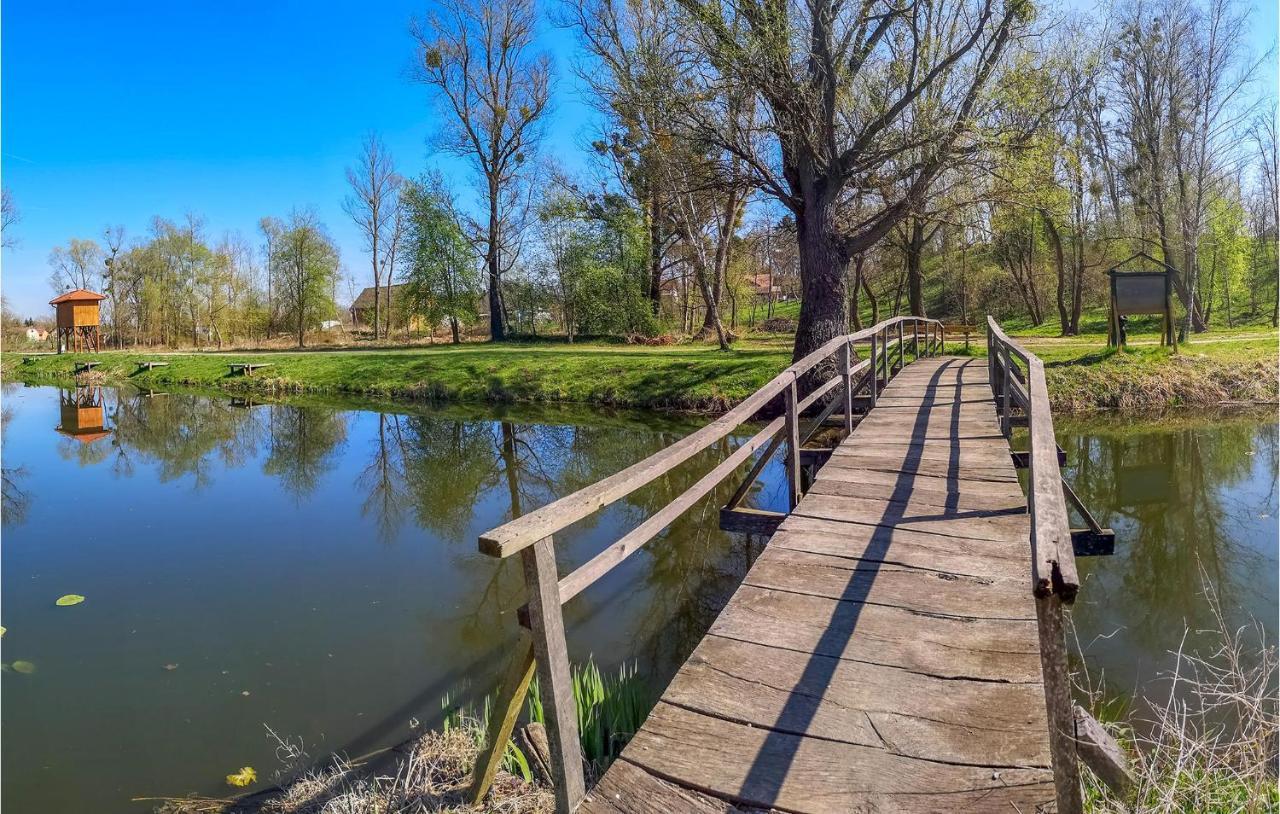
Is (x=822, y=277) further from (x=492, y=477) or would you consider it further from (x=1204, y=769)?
(x=1204, y=769)

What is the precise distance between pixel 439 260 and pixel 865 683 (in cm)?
3492

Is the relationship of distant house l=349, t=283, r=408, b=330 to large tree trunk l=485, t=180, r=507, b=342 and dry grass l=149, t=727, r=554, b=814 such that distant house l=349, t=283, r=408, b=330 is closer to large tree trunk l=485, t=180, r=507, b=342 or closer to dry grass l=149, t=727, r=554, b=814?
large tree trunk l=485, t=180, r=507, b=342

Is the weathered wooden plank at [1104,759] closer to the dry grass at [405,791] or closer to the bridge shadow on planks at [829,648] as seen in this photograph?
the bridge shadow on planks at [829,648]

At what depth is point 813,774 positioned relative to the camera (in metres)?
2.28

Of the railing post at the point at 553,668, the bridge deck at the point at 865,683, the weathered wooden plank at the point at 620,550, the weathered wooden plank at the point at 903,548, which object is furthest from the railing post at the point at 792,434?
the railing post at the point at 553,668

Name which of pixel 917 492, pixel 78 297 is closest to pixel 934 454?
pixel 917 492

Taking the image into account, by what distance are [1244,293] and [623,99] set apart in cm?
3490

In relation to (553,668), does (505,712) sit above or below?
below

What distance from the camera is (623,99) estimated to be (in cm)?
1400

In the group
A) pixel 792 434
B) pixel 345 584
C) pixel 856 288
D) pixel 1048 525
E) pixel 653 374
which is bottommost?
pixel 345 584

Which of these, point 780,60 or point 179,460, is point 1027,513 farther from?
point 179,460

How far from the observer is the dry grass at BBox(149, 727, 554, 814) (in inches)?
129

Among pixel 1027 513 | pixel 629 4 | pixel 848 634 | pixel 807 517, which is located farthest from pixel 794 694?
pixel 629 4

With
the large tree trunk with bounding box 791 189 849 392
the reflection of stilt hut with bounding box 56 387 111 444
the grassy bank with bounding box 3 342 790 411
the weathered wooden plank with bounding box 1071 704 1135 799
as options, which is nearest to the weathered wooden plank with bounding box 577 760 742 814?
the weathered wooden plank with bounding box 1071 704 1135 799
